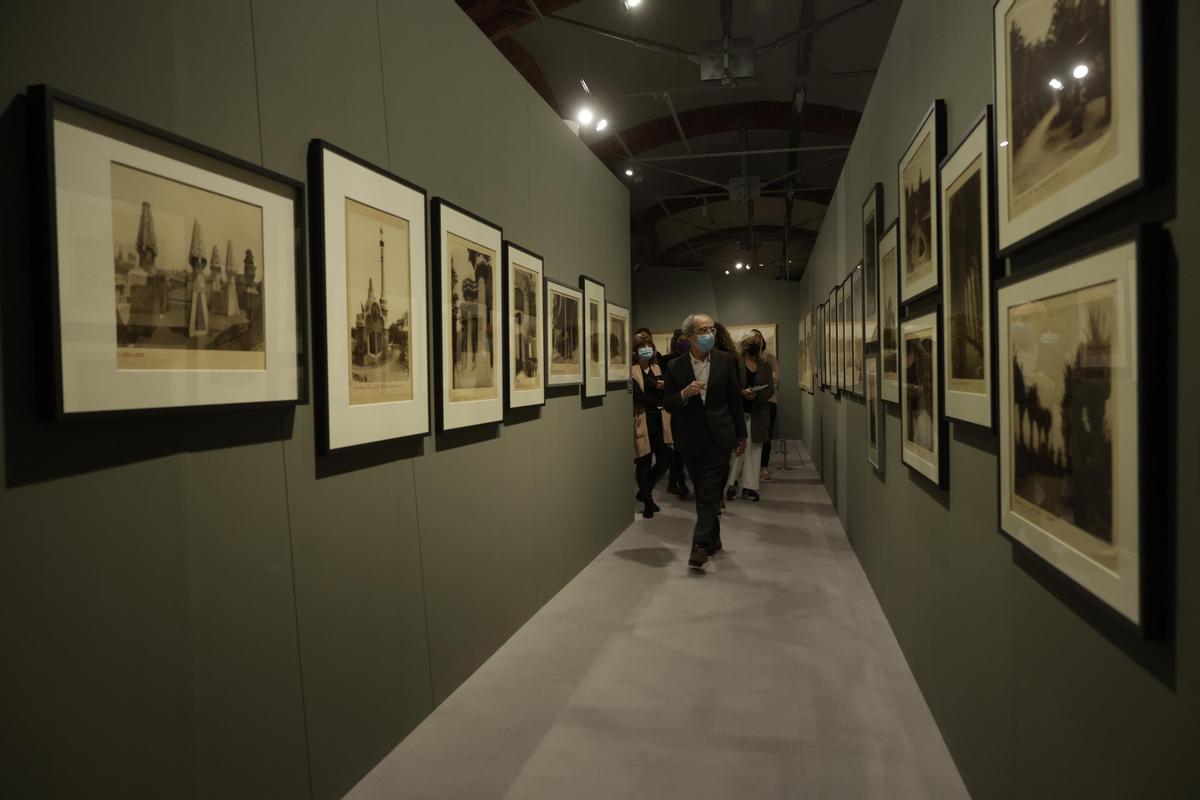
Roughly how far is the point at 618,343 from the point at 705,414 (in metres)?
1.49

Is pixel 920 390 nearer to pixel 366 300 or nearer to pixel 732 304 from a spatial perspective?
pixel 366 300

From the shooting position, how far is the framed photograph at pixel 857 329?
5410 millimetres

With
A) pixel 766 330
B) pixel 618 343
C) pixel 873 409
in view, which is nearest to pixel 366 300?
pixel 873 409

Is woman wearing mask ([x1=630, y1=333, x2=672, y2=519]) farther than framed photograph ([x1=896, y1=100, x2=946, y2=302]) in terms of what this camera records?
Yes

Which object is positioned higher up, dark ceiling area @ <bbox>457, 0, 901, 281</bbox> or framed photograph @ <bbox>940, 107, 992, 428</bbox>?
dark ceiling area @ <bbox>457, 0, 901, 281</bbox>

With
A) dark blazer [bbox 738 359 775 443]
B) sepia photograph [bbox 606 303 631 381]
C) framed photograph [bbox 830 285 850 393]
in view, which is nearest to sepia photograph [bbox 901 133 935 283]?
framed photograph [bbox 830 285 850 393]

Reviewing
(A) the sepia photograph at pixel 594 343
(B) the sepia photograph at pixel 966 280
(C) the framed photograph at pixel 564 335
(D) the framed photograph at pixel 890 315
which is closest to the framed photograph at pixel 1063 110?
(B) the sepia photograph at pixel 966 280

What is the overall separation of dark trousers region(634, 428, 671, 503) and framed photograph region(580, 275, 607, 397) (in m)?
1.83

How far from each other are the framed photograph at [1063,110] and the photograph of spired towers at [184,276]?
2126 mm

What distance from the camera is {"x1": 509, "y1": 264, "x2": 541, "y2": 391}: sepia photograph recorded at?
4289mm

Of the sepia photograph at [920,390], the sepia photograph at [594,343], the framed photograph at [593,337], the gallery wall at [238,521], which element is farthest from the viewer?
the sepia photograph at [594,343]

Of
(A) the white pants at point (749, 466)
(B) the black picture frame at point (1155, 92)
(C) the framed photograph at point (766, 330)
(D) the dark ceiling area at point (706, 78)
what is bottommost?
(A) the white pants at point (749, 466)

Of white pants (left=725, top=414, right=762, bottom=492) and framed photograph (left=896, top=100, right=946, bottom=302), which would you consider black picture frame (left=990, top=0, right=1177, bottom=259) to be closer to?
framed photograph (left=896, top=100, right=946, bottom=302)

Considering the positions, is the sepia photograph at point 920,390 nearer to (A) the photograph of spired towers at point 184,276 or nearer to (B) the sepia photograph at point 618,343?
(A) the photograph of spired towers at point 184,276
